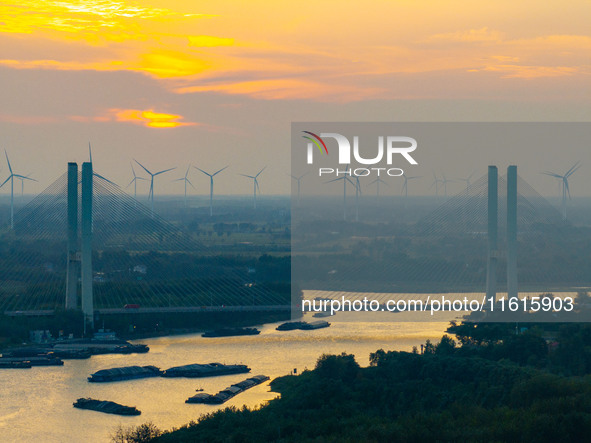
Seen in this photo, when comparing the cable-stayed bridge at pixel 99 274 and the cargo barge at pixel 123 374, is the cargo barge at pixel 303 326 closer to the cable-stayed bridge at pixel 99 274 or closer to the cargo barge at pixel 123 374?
the cable-stayed bridge at pixel 99 274

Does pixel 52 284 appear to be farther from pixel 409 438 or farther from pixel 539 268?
pixel 409 438

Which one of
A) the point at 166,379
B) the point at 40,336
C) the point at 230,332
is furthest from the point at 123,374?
the point at 230,332

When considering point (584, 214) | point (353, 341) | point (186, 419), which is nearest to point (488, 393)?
point (186, 419)

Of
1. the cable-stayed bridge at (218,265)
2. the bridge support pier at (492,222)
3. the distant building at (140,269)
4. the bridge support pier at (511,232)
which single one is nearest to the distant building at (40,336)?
the cable-stayed bridge at (218,265)

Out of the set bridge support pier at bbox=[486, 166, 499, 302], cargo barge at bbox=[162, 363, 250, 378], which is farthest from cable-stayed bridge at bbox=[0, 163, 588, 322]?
cargo barge at bbox=[162, 363, 250, 378]

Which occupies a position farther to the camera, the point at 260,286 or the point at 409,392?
the point at 260,286
